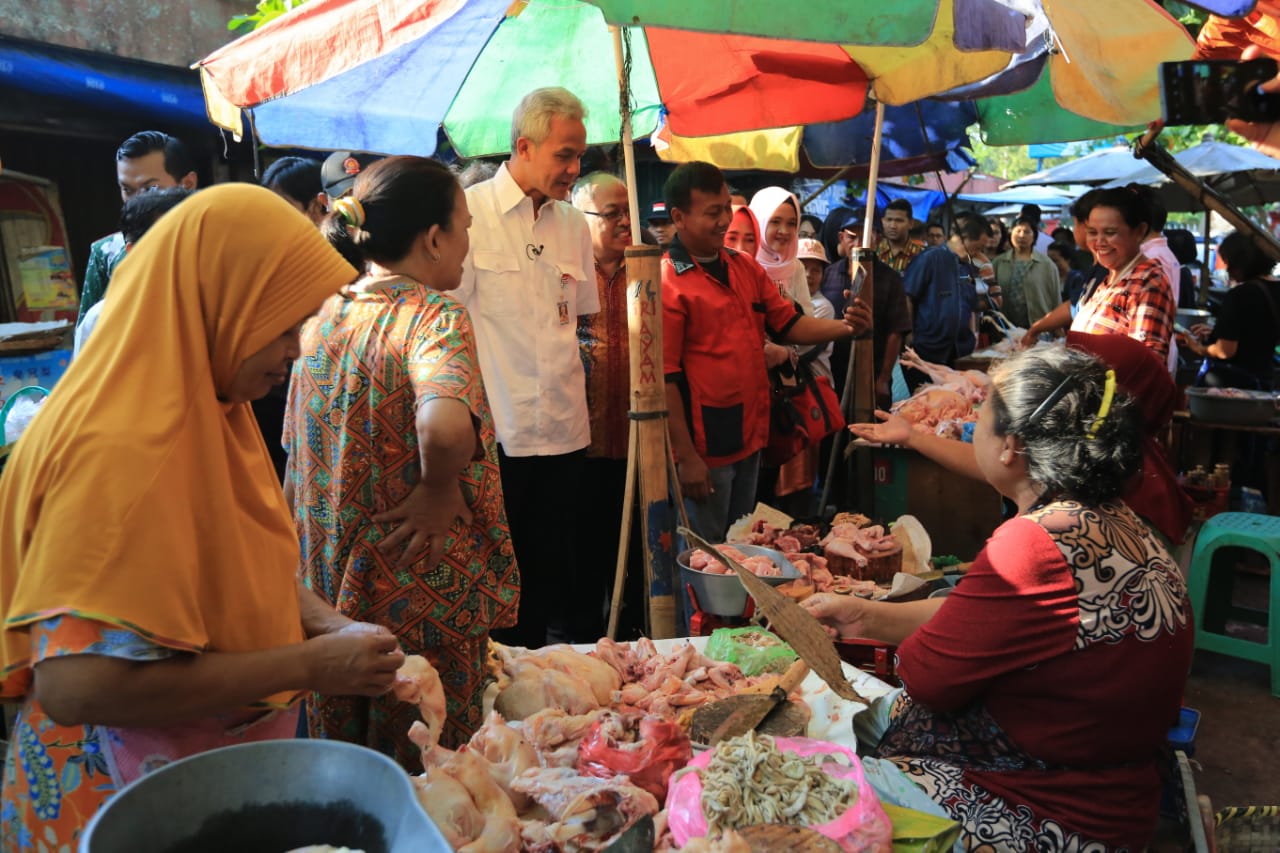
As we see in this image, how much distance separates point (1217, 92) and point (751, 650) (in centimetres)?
199

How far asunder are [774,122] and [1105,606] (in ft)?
12.1

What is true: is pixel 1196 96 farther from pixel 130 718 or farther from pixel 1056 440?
pixel 130 718

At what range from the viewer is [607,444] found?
15.1ft

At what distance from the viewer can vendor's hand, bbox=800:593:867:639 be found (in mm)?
2492

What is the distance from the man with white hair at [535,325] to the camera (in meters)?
3.77

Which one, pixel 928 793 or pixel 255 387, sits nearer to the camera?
pixel 255 387

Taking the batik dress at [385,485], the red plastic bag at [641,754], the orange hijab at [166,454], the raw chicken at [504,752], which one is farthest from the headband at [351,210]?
the red plastic bag at [641,754]

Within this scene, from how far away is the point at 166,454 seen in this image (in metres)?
1.35

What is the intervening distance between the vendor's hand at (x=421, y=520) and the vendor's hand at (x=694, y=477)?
204 cm

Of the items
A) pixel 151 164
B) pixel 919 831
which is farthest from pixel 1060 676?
pixel 151 164

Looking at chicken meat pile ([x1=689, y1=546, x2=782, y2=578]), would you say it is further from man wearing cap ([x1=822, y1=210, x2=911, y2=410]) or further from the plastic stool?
man wearing cap ([x1=822, y1=210, x2=911, y2=410])

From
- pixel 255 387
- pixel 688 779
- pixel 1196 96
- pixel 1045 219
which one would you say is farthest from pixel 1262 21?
pixel 1045 219

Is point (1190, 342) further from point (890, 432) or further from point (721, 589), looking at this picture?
point (721, 589)

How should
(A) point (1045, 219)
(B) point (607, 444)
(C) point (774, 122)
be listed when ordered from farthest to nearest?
(A) point (1045, 219)
(C) point (774, 122)
(B) point (607, 444)
